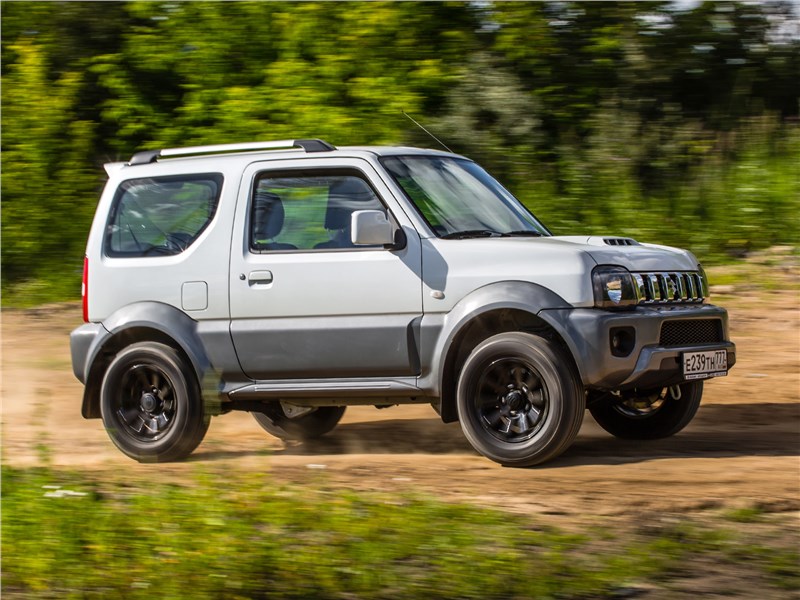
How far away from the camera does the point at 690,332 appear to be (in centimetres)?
684

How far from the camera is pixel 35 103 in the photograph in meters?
16.2

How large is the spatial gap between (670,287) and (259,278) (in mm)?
2420

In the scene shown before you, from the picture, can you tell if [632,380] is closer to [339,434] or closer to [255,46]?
[339,434]

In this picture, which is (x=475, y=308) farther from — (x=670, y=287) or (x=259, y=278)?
(x=259, y=278)

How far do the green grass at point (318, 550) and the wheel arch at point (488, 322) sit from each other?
1.08 meters

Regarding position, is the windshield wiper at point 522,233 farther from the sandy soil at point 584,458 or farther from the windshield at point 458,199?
the sandy soil at point 584,458

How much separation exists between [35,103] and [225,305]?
10.1 metres

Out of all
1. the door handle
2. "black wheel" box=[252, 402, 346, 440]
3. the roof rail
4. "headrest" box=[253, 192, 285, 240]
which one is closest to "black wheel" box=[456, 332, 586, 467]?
the door handle

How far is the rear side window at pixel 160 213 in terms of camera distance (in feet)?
24.4

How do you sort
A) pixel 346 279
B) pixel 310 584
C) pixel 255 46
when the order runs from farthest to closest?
pixel 255 46 < pixel 346 279 < pixel 310 584

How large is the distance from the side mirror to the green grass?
59.9 inches

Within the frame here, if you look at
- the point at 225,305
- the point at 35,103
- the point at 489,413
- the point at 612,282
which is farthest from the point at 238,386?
the point at 35,103

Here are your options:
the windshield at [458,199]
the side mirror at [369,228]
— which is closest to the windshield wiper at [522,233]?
the windshield at [458,199]

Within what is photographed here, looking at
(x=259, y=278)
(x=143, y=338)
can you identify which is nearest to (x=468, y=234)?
(x=259, y=278)
